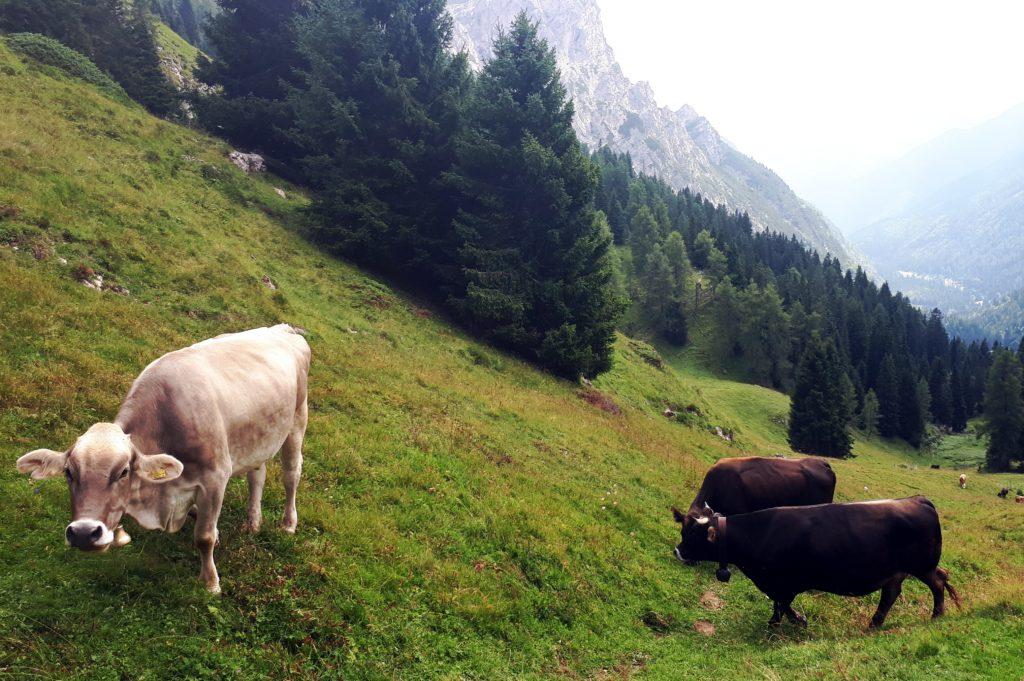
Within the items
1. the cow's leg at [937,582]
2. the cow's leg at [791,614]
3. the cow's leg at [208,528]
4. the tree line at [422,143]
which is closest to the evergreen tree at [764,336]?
the tree line at [422,143]

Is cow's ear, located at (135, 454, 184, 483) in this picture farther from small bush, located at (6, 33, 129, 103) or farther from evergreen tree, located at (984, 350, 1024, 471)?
evergreen tree, located at (984, 350, 1024, 471)

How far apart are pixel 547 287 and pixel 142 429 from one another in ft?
71.3

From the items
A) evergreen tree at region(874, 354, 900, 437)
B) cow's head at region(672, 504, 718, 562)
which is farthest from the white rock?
evergreen tree at region(874, 354, 900, 437)

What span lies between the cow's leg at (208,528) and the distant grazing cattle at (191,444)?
0.04 ft

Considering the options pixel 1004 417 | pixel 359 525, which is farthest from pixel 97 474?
pixel 1004 417

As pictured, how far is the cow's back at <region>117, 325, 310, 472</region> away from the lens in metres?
5.38

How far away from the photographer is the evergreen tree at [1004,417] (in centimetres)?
6025

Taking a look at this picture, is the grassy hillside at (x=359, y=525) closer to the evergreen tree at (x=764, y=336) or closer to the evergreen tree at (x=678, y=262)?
the evergreen tree at (x=764, y=336)

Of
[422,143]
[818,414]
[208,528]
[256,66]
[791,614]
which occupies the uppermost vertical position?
[256,66]

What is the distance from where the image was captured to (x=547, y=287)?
25922 mm

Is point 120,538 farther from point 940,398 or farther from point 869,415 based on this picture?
point 940,398

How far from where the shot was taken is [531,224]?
2748 centimetres

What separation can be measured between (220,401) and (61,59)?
113ft

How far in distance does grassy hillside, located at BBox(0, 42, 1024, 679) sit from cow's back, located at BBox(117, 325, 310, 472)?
1721mm
